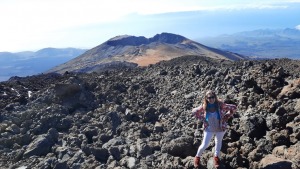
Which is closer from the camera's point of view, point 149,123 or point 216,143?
point 216,143

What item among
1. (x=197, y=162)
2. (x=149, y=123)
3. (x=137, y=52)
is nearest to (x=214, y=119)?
(x=197, y=162)

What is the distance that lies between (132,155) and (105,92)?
7.16 m

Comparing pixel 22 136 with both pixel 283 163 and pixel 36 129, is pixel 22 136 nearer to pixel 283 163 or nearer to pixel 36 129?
pixel 36 129

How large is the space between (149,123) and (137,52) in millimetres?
74866

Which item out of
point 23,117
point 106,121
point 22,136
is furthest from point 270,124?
point 23,117

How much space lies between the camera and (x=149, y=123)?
13852 mm

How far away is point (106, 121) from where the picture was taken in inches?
538

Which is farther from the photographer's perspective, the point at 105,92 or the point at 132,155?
the point at 105,92

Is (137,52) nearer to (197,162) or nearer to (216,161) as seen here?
(197,162)

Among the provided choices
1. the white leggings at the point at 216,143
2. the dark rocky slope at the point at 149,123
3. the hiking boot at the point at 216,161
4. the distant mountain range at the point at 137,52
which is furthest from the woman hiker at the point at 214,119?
the distant mountain range at the point at 137,52

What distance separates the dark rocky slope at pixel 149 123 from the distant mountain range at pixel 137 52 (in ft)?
154

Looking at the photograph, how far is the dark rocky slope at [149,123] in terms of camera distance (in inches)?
383

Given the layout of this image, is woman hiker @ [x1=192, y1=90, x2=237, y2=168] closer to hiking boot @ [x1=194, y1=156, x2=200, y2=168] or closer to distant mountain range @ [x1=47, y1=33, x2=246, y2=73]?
hiking boot @ [x1=194, y1=156, x2=200, y2=168]

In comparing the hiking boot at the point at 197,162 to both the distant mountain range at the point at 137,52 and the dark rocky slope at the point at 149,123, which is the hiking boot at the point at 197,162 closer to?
the dark rocky slope at the point at 149,123
